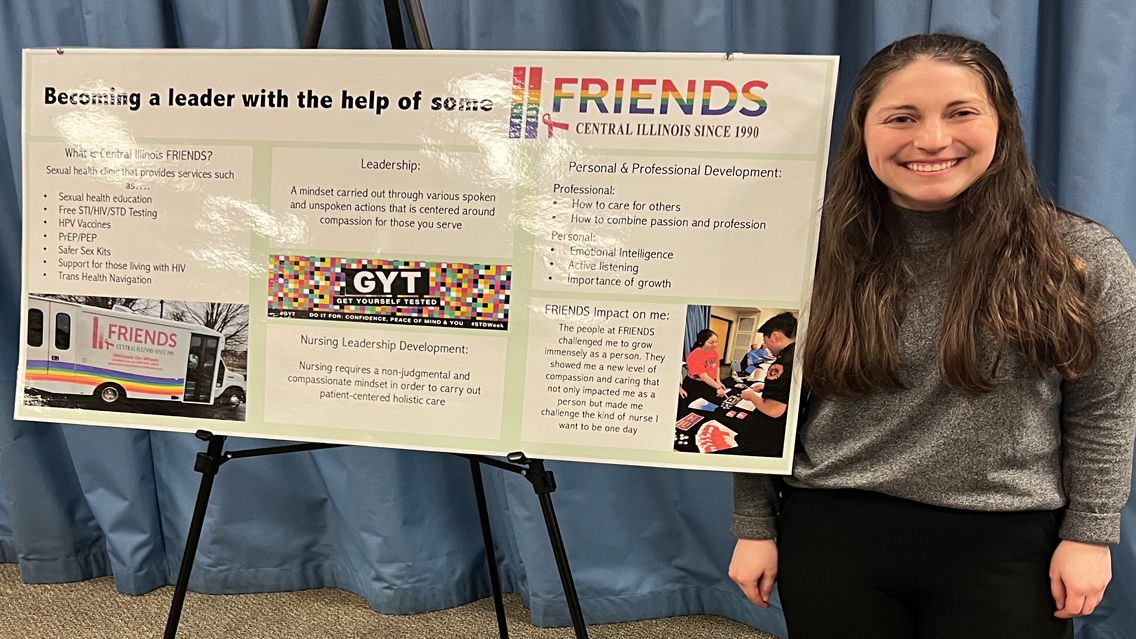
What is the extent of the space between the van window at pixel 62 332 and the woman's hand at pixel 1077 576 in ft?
4.86

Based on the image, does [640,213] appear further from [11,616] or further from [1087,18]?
[11,616]

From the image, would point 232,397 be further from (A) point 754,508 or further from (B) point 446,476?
(A) point 754,508

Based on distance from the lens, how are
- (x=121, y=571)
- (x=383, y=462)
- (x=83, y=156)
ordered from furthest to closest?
(x=121, y=571) → (x=383, y=462) → (x=83, y=156)

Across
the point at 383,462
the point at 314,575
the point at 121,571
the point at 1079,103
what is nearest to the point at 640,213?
the point at 1079,103

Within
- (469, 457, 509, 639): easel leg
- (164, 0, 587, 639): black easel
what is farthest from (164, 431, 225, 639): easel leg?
(469, 457, 509, 639): easel leg

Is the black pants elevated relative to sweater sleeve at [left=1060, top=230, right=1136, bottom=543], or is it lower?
lower

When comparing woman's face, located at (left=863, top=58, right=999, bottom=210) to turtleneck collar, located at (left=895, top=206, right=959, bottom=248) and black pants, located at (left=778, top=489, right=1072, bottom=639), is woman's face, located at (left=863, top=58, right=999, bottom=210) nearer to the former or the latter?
turtleneck collar, located at (left=895, top=206, right=959, bottom=248)

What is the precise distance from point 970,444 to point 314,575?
63.7 inches

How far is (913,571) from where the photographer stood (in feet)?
3.27

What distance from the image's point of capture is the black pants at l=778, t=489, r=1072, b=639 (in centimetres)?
97

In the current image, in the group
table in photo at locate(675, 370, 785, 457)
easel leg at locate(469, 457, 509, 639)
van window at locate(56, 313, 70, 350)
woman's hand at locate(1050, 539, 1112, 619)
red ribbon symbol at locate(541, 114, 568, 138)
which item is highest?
red ribbon symbol at locate(541, 114, 568, 138)

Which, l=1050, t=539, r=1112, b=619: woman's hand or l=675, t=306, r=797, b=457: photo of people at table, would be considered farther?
l=675, t=306, r=797, b=457: photo of people at table

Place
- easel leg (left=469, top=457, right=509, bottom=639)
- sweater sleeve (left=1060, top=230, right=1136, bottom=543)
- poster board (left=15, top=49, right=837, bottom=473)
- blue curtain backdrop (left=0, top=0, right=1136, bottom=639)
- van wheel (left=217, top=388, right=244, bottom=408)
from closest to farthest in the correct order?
sweater sleeve (left=1060, top=230, right=1136, bottom=543)
poster board (left=15, top=49, right=837, bottom=473)
van wheel (left=217, top=388, right=244, bottom=408)
blue curtain backdrop (left=0, top=0, right=1136, bottom=639)
easel leg (left=469, top=457, right=509, bottom=639)

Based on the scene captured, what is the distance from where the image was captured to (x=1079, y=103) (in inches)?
50.6
